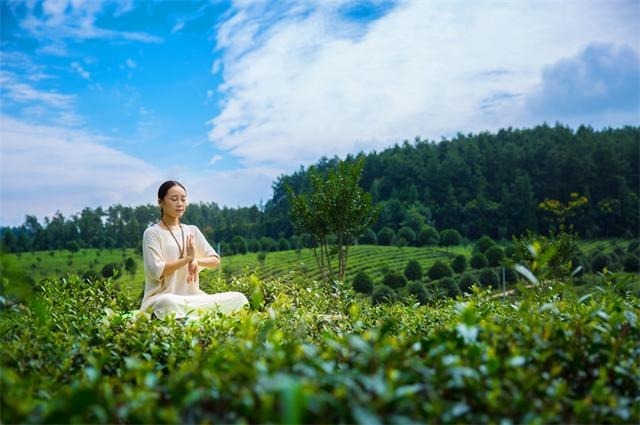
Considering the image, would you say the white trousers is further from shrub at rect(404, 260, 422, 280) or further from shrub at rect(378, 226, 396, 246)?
shrub at rect(378, 226, 396, 246)

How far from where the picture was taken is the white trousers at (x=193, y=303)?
633 centimetres

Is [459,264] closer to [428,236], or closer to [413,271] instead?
[413,271]

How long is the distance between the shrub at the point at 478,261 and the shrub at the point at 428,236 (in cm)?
1077

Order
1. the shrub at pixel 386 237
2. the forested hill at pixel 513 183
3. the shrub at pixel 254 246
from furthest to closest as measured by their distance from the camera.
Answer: the shrub at pixel 254 246 < the forested hill at pixel 513 183 < the shrub at pixel 386 237

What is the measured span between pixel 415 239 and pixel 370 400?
52.0 m

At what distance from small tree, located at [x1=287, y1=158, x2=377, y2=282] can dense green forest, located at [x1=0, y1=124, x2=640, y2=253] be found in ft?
132

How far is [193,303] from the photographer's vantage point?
6.52 m

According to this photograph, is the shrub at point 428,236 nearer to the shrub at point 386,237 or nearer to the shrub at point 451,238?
the shrub at point 451,238

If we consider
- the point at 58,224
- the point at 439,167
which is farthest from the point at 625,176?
the point at 58,224

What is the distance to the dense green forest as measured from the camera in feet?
173

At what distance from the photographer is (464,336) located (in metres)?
2.44

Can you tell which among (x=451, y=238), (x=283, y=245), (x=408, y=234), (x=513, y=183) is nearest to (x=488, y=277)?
(x=451, y=238)

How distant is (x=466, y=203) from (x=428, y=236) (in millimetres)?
7940

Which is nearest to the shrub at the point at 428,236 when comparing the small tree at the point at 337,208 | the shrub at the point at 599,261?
the shrub at the point at 599,261
